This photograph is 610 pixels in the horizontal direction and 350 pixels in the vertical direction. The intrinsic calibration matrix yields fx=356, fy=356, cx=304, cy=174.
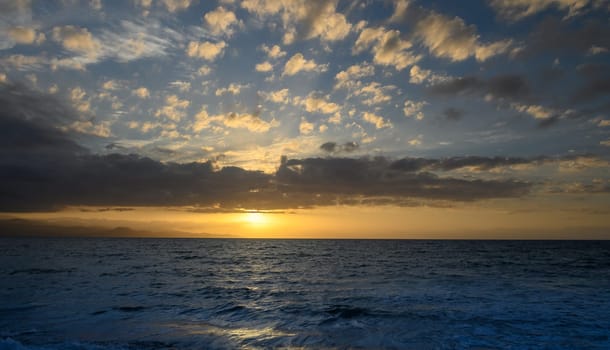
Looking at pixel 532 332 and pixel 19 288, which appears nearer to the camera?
pixel 532 332

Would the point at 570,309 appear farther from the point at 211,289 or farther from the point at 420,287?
the point at 211,289

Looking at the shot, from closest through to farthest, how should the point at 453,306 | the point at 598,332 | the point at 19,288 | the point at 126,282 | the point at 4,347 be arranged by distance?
1. the point at 4,347
2. the point at 598,332
3. the point at 453,306
4. the point at 19,288
5. the point at 126,282

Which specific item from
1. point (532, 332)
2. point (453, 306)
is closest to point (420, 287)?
point (453, 306)

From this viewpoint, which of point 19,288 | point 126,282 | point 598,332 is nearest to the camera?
point 598,332

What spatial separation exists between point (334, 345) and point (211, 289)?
18.3 metres

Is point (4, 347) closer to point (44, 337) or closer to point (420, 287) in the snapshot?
point (44, 337)

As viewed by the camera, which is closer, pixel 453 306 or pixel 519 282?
pixel 453 306

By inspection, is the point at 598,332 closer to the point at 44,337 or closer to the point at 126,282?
the point at 44,337

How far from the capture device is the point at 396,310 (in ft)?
70.3

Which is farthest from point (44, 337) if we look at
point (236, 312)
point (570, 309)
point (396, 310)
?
point (570, 309)

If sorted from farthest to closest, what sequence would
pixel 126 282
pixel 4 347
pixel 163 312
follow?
pixel 126 282 → pixel 163 312 → pixel 4 347

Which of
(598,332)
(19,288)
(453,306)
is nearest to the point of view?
(598,332)

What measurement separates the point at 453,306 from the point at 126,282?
28464mm

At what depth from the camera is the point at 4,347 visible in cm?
1187
